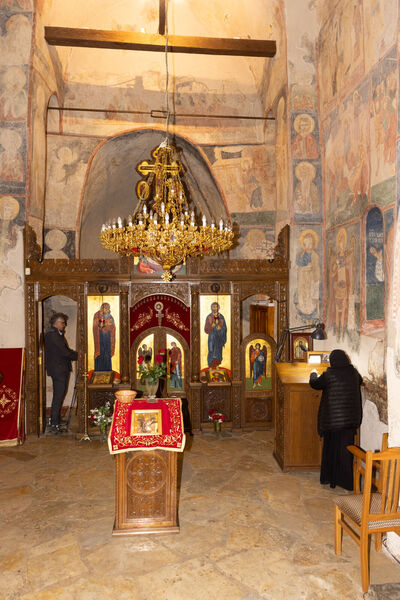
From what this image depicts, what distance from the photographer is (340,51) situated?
24.7ft

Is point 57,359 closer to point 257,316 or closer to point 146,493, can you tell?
point 146,493

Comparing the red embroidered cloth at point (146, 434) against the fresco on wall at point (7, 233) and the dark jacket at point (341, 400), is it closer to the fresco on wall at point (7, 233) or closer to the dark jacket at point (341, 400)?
the dark jacket at point (341, 400)

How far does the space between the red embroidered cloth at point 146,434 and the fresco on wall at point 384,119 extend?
3931 mm

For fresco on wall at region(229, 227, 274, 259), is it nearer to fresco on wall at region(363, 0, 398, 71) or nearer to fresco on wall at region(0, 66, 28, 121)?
fresco on wall at region(363, 0, 398, 71)

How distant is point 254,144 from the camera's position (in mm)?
11344

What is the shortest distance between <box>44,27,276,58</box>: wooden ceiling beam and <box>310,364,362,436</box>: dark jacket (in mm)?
6900

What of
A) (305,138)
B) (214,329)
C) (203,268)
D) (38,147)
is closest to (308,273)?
(203,268)

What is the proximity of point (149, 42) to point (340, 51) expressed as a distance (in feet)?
12.9

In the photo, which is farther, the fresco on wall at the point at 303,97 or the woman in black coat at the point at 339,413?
the fresco on wall at the point at 303,97

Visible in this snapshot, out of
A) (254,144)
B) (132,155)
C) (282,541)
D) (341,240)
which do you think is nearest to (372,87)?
(341,240)

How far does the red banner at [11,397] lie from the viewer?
336 inches

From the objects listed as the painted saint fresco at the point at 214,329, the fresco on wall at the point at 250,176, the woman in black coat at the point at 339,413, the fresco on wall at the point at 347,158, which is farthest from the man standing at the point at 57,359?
the fresco on wall at the point at 347,158

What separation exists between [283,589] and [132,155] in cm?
1106

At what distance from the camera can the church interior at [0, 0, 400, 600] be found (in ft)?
16.4
